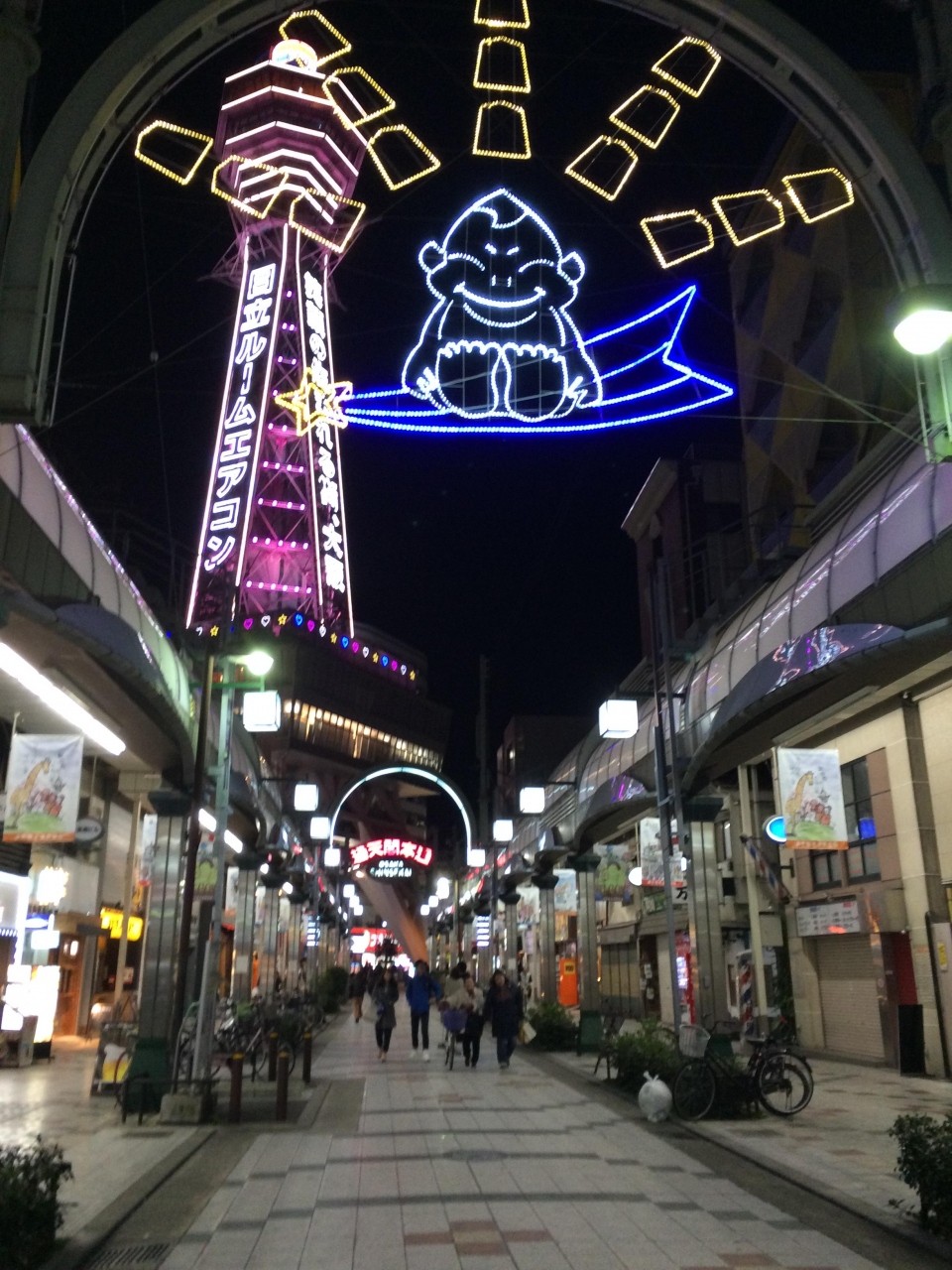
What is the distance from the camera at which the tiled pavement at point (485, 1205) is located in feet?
26.1

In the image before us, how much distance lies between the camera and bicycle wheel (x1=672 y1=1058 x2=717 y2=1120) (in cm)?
1440

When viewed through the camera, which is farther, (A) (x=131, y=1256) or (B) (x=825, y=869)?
(B) (x=825, y=869)

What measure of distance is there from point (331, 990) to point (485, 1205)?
38078mm

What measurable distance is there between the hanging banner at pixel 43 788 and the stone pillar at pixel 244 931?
39.1 feet

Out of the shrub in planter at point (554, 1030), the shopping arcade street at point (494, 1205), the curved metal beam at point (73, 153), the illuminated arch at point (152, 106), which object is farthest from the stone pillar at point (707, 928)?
the curved metal beam at point (73, 153)

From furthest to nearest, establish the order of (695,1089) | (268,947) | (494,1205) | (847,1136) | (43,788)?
(268,947) < (43,788) < (695,1089) < (847,1136) < (494,1205)

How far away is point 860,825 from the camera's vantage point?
2384cm

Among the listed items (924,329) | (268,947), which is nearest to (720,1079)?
(924,329)

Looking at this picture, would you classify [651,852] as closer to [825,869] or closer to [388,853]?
[825,869]

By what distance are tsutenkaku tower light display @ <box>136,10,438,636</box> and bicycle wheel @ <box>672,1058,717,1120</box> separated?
2744cm

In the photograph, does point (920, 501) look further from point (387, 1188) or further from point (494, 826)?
point (494, 826)

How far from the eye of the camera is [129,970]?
35812 mm

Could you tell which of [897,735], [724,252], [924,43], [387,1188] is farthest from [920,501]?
[724,252]

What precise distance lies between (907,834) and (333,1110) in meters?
12.6
